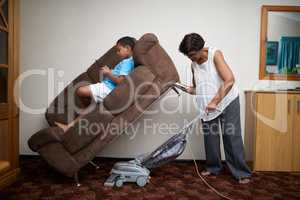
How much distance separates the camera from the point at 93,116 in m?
1.93

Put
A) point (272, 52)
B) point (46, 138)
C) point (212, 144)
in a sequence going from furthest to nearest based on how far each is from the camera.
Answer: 1. point (272, 52)
2. point (212, 144)
3. point (46, 138)

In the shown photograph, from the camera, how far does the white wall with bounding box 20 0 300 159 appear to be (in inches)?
109

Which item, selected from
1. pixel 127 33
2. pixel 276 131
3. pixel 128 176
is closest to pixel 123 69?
pixel 127 33

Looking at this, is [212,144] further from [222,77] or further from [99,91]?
[99,91]

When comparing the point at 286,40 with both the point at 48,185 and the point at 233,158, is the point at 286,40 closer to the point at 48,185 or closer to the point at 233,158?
the point at 233,158

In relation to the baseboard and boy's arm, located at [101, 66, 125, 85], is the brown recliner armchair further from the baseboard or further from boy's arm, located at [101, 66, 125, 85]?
the baseboard

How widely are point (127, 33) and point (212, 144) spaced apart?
→ 4.93 ft

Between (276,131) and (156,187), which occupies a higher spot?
(276,131)

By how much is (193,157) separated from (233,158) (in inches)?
25.7

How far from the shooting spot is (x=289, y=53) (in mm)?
2773

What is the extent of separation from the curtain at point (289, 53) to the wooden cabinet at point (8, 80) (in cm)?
268

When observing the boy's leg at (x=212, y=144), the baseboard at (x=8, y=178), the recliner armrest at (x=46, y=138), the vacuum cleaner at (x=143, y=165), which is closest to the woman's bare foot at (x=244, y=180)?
the boy's leg at (x=212, y=144)

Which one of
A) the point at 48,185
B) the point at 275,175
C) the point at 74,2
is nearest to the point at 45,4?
the point at 74,2

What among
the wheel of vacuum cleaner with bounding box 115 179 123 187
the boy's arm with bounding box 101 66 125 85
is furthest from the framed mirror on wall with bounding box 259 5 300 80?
the wheel of vacuum cleaner with bounding box 115 179 123 187
